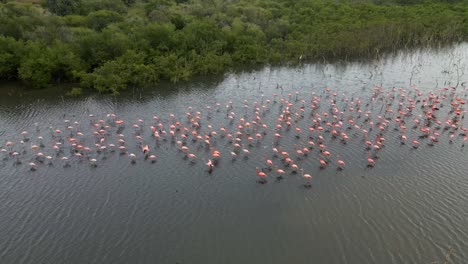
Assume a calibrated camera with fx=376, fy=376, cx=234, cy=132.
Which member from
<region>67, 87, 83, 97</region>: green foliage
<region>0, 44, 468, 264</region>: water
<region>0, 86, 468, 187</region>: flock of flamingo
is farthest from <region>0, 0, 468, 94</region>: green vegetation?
<region>0, 44, 468, 264</region>: water

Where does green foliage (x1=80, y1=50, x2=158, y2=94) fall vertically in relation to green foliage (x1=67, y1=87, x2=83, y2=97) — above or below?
above

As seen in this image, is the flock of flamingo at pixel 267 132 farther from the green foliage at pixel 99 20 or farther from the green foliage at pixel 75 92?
the green foliage at pixel 99 20

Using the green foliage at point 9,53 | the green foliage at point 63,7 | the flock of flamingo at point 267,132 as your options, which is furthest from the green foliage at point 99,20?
the flock of flamingo at point 267,132

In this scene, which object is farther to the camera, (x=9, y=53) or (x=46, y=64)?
(x=9, y=53)

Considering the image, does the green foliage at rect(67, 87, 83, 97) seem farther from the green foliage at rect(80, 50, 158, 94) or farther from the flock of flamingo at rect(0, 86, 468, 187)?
the flock of flamingo at rect(0, 86, 468, 187)

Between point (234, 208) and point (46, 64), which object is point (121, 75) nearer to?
point (46, 64)

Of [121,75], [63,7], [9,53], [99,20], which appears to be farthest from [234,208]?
[63,7]
